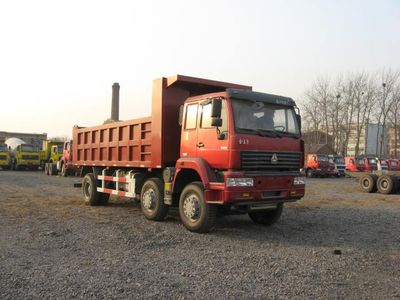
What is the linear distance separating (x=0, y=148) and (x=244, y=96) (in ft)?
124

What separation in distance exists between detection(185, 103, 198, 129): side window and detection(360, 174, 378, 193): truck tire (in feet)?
47.6

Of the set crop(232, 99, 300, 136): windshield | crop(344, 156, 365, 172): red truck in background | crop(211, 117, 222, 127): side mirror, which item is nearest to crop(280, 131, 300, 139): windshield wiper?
crop(232, 99, 300, 136): windshield

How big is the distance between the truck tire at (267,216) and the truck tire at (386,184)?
40.1 feet

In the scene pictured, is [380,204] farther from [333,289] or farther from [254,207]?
[333,289]

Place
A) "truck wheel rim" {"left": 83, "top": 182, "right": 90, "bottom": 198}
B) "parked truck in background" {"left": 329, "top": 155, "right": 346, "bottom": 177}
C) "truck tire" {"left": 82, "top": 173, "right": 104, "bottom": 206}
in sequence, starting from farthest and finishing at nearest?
"parked truck in background" {"left": 329, "top": 155, "right": 346, "bottom": 177} < "truck wheel rim" {"left": 83, "top": 182, "right": 90, "bottom": 198} < "truck tire" {"left": 82, "top": 173, "right": 104, "bottom": 206}

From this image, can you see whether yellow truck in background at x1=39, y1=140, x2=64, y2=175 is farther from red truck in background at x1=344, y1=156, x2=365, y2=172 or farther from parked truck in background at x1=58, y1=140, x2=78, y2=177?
red truck in background at x1=344, y1=156, x2=365, y2=172

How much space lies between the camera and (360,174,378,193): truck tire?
70.1 ft

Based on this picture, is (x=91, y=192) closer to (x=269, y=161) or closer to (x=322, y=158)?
(x=269, y=161)

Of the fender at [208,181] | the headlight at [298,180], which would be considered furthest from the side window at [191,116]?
the headlight at [298,180]

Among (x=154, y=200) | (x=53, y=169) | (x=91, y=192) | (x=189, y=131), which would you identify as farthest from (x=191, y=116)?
(x=53, y=169)

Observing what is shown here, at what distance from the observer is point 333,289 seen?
5676mm

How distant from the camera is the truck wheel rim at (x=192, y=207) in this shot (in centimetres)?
915

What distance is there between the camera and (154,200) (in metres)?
10.6

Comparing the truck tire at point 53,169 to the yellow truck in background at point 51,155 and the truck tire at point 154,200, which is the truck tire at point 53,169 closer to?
the yellow truck in background at point 51,155
